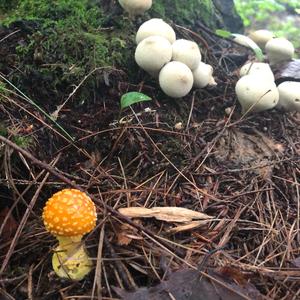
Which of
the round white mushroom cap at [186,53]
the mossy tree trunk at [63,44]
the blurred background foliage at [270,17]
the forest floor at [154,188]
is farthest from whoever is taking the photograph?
the blurred background foliage at [270,17]

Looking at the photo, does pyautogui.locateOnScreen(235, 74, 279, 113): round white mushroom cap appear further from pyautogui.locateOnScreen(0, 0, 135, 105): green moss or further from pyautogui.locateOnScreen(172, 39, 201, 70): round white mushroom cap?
pyautogui.locateOnScreen(0, 0, 135, 105): green moss

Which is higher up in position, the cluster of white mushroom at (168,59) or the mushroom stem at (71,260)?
the cluster of white mushroom at (168,59)

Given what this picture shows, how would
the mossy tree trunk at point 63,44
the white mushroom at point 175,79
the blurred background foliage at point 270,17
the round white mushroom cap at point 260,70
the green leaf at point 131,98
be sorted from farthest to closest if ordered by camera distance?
1. the blurred background foliage at point 270,17
2. the round white mushroom cap at point 260,70
3. the white mushroom at point 175,79
4. the mossy tree trunk at point 63,44
5. the green leaf at point 131,98

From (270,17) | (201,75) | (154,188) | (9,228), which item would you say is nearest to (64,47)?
(201,75)

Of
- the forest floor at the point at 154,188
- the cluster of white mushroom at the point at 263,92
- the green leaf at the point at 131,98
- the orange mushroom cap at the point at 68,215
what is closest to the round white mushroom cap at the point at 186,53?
the forest floor at the point at 154,188

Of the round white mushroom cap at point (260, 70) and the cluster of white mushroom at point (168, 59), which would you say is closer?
the cluster of white mushroom at point (168, 59)

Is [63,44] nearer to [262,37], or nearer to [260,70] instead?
[260,70]

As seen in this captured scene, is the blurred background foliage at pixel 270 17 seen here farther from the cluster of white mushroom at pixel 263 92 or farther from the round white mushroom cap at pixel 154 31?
the round white mushroom cap at pixel 154 31
